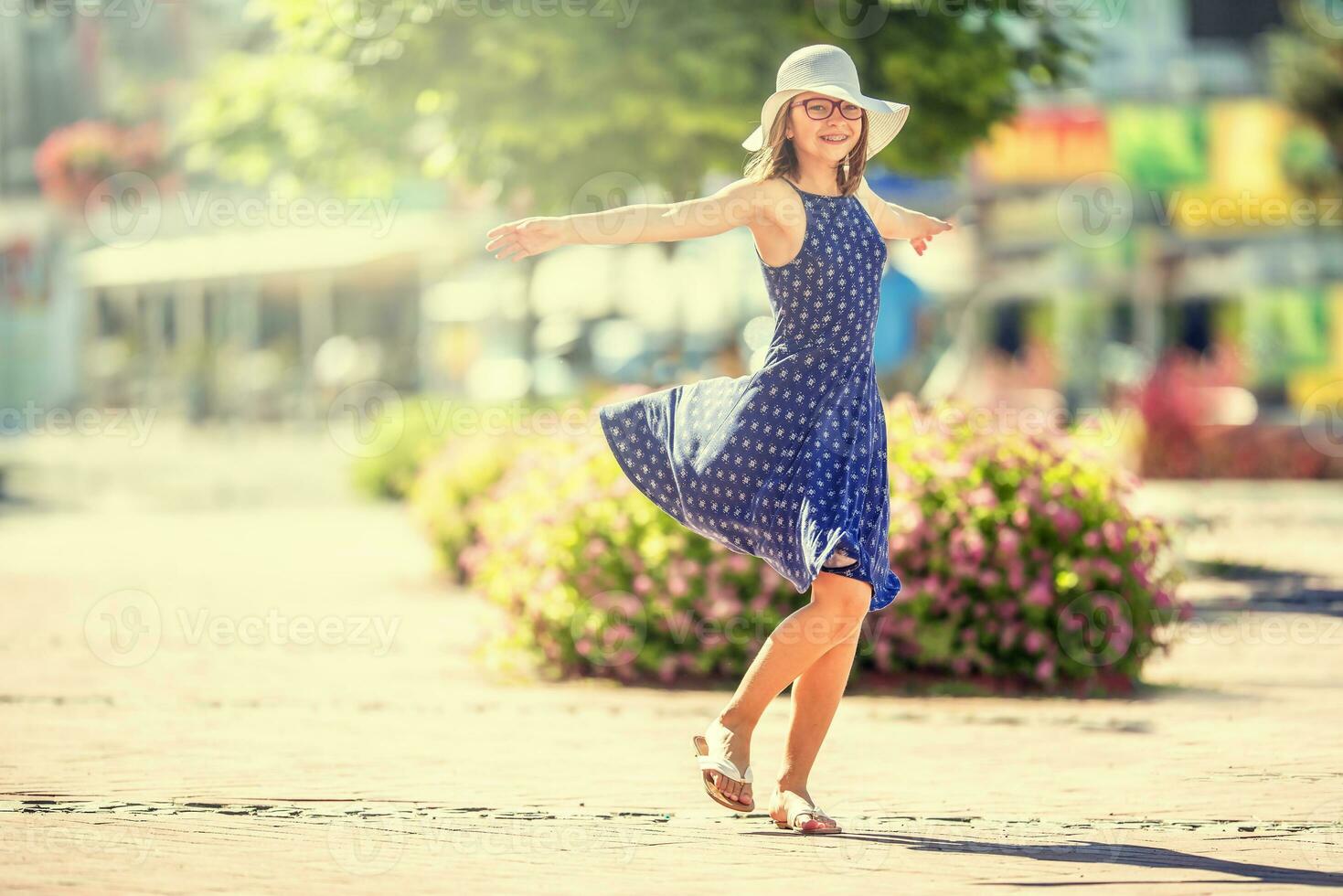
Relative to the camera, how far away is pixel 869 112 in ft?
16.6

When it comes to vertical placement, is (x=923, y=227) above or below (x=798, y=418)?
above

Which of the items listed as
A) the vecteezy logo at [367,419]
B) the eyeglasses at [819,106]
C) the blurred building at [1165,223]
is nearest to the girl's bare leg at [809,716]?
the eyeglasses at [819,106]

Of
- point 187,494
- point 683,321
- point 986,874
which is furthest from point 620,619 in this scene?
point 683,321

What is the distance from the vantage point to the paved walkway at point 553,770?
4.38 m

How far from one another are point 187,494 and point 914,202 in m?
13.7
